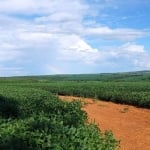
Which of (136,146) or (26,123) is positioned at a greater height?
(26,123)

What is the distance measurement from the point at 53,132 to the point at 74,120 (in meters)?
2.97

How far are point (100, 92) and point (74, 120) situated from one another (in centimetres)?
3436

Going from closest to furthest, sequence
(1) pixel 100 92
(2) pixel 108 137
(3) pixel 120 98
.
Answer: (2) pixel 108 137 → (3) pixel 120 98 → (1) pixel 100 92

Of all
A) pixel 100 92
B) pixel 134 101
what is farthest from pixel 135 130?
→ pixel 100 92

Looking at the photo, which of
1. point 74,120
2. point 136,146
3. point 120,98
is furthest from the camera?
point 120,98

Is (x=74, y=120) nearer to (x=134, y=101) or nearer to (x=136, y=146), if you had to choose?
(x=136, y=146)

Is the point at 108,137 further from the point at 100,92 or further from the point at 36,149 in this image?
the point at 100,92

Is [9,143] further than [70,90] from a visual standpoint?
No

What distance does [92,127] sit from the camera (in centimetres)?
1080

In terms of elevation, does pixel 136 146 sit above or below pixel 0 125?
below

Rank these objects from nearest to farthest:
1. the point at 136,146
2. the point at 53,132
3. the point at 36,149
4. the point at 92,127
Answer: the point at 36,149 < the point at 53,132 < the point at 92,127 < the point at 136,146

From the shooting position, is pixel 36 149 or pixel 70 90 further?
pixel 70 90

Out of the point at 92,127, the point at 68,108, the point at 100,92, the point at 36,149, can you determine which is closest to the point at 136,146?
the point at 68,108

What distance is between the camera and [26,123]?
10391 mm
